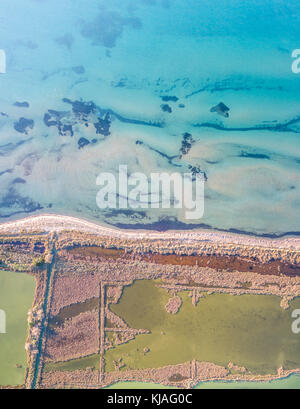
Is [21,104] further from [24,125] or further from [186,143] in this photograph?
[186,143]

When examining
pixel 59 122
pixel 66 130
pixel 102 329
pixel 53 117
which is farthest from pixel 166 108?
pixel 102 329

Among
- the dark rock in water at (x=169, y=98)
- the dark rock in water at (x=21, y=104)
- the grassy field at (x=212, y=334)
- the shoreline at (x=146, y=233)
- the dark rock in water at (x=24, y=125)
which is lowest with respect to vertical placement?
the grassy field at (x=212, y=334)

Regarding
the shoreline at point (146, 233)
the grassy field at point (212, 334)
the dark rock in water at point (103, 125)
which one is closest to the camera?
the grassy field at point (212, 334)

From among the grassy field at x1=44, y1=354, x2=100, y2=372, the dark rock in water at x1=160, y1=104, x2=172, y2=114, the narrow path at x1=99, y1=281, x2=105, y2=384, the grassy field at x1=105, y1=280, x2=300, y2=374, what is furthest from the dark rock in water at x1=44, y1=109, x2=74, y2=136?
the grassy field at x1=44, y1=354, x2=100, y2=372

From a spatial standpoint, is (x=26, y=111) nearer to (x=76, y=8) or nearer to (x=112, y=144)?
(x=112, y=144)

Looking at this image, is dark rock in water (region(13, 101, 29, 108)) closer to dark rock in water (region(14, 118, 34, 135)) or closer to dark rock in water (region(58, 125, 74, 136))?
dark rock in water (region(14, 118, 34, 135))

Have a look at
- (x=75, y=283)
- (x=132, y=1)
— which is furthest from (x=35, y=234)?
(x=132, y=1)

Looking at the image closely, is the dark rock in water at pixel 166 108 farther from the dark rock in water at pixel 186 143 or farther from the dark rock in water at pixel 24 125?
the dark rock in water at pixel 24 125

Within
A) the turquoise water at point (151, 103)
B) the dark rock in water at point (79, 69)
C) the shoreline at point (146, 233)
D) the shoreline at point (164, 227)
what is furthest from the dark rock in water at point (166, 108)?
the shoreline at point (146, 233)
